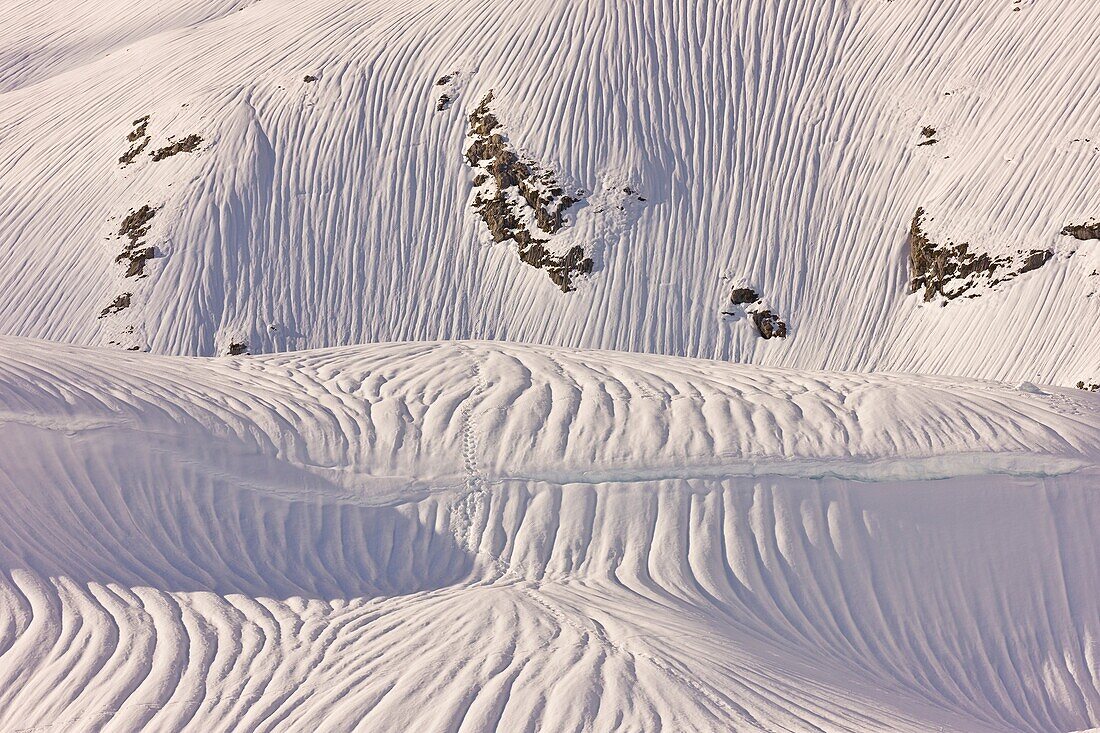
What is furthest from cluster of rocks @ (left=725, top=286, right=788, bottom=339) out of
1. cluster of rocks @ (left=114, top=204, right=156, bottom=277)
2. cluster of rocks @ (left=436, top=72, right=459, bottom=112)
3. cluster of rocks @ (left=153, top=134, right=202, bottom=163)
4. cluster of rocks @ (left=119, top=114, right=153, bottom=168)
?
cluster of rocks @ (left=119, top=114, right=153, bottom=168)

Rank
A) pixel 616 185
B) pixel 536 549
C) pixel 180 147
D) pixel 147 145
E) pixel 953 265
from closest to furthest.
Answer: pixel 536 549
pixel 953 265
pixel 616 185
pixel 180 147
pixel 147 145

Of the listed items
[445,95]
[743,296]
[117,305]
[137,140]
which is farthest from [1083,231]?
[137,140]

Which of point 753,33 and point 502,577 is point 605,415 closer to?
point 502,577

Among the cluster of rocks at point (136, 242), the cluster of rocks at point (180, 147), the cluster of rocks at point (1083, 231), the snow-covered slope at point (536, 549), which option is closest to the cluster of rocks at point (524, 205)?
the cluster of rocks at point (180, 147)

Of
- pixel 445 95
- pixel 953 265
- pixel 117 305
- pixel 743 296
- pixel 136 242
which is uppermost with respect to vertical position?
pixel 445 95

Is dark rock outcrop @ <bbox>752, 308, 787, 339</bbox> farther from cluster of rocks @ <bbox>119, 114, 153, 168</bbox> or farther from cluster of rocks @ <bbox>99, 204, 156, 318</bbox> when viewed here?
cluster of rocks @ <bbox>119, 114, 153, 168</bbox>

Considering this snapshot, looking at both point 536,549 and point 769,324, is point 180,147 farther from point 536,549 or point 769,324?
point 536,549

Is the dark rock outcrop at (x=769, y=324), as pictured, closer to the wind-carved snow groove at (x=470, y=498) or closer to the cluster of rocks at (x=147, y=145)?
the wind-carved snow groove at (x=470, y=498)
